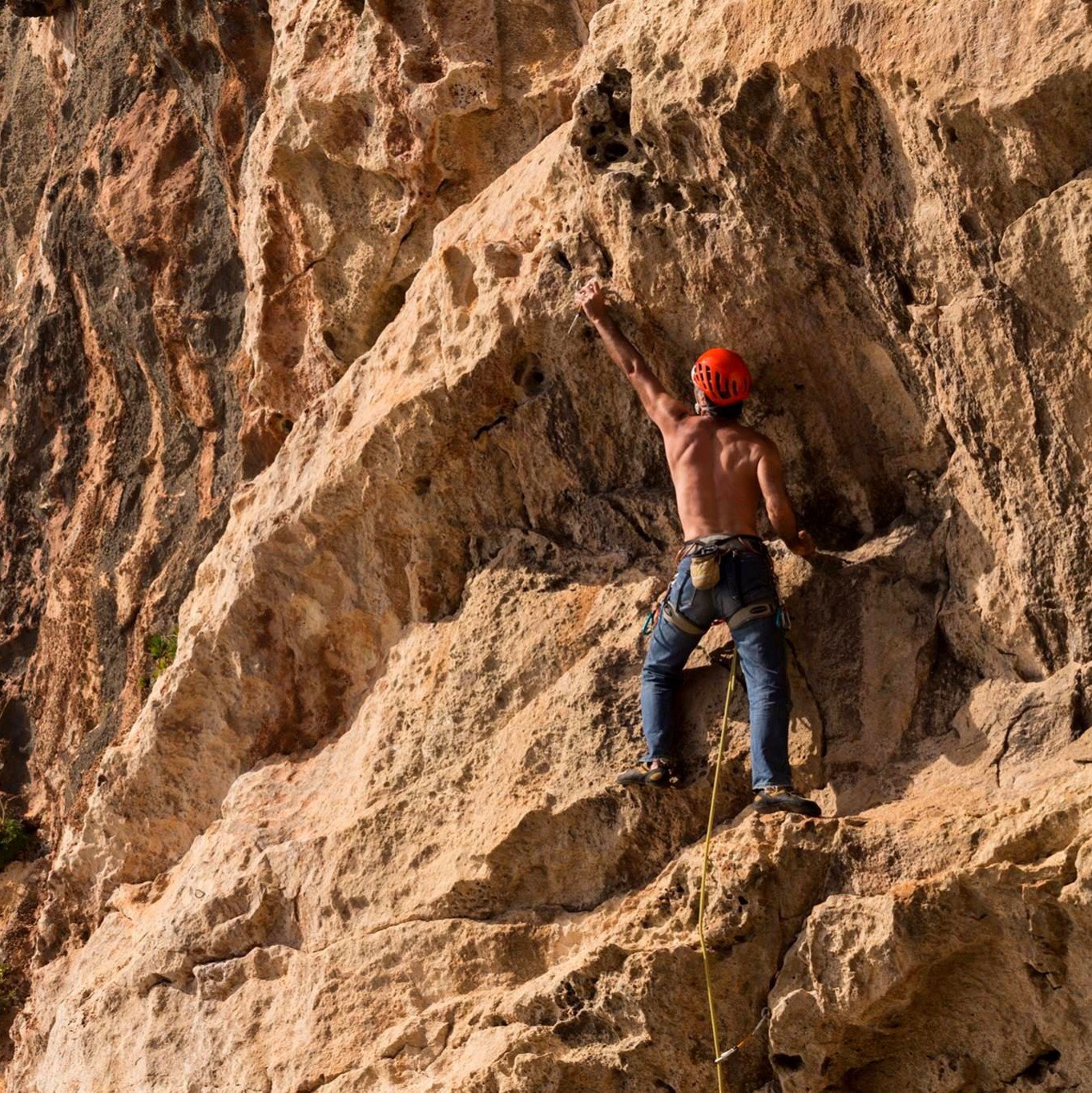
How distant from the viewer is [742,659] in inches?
217

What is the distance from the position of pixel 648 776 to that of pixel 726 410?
1415 millimetres

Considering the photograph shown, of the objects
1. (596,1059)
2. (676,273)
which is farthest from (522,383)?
(596,1059)

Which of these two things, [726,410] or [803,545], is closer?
[803,545]

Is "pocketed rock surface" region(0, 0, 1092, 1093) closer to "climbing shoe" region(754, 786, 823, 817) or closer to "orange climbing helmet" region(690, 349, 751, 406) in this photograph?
"climbing shoe" region(754, 786, 823, 817)

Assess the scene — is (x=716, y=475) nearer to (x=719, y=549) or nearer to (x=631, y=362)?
(x=719, y=549)

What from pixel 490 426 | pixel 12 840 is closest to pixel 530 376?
pixel 490 426

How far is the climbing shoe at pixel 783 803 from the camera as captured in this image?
5203 mm

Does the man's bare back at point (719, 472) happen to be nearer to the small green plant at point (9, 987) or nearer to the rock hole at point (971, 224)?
the rock hole at point (971, 224)

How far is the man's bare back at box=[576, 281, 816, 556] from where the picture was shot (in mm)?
5609

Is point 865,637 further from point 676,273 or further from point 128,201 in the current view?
point 128,201

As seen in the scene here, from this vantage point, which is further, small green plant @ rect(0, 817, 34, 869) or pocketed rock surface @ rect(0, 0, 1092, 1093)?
small green plant @ rect(0, 817, 34, 869)

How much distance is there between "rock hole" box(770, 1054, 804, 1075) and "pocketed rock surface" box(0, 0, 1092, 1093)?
0.04 meters

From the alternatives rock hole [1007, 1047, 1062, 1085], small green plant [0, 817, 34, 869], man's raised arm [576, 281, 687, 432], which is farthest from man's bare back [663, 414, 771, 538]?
small green plant [0, 817, 34, 869]

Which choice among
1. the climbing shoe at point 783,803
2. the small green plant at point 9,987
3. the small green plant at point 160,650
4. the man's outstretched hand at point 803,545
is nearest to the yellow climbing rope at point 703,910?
the climbing shoe at point 783,803
